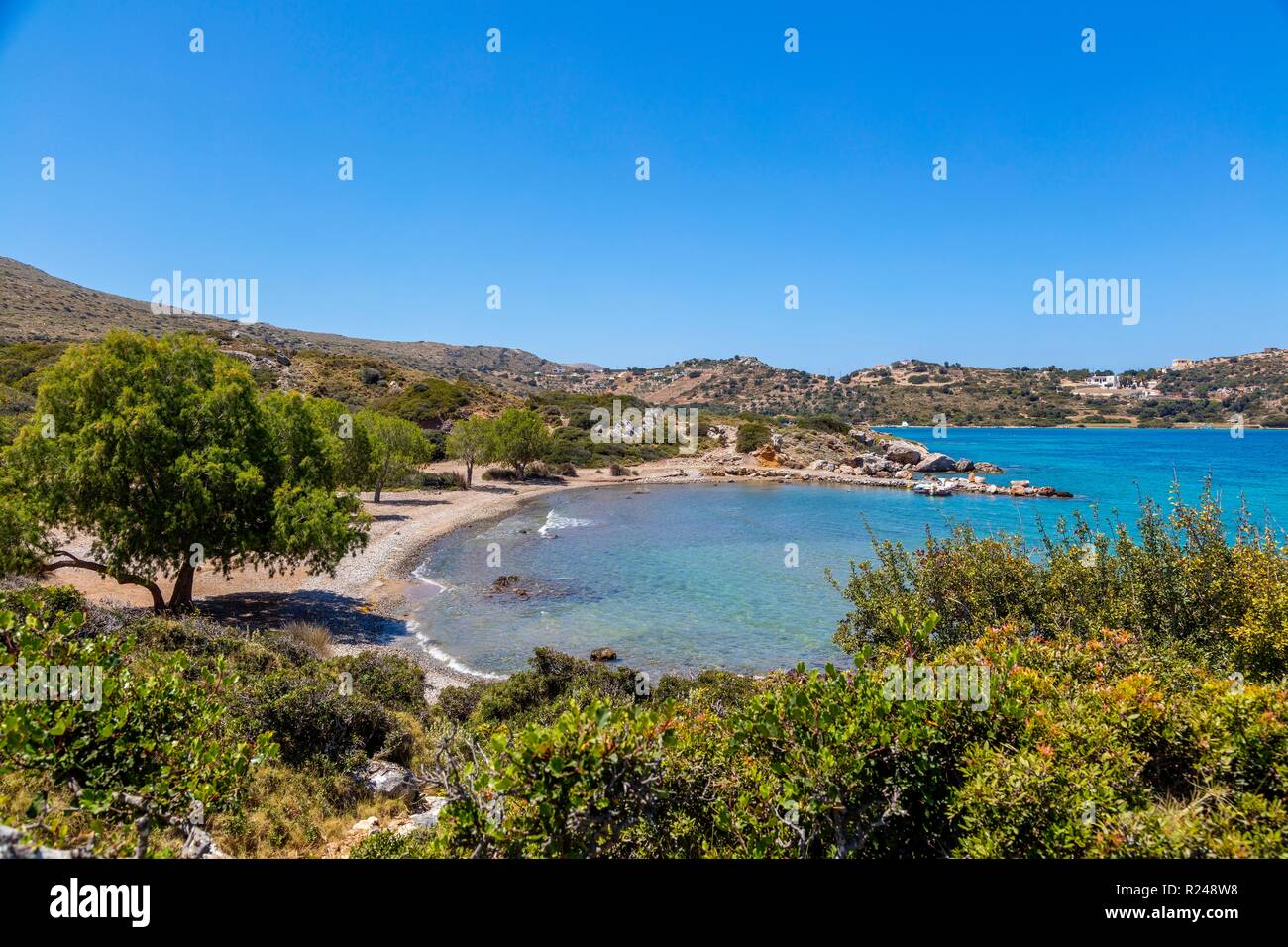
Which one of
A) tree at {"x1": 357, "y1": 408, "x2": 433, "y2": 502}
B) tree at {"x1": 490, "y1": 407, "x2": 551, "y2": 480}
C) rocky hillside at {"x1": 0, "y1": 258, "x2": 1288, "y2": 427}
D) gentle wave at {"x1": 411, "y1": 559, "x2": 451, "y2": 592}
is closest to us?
gentle wave at {"x1": 411, "y1": 559, "x2": 451, "y2": 592}

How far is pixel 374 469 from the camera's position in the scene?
39844 millimetres

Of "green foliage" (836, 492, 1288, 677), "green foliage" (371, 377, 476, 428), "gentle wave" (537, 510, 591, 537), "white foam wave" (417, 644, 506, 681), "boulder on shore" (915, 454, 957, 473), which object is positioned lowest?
"white foam wave" (417, 644, 506, 681)

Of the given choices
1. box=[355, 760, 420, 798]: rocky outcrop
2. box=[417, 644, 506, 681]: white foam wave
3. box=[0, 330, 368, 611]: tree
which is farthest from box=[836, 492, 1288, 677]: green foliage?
box=[0, 330, 368, 611]: tree

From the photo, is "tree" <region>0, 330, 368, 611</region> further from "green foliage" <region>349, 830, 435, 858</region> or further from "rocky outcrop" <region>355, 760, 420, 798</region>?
"green foliage" <region>349, 830, 435, 858</region>

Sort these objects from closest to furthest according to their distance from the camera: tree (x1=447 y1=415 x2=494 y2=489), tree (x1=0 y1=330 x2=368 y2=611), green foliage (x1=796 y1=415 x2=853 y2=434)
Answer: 1. tree (x1=0 y1=330 x2=368 y2=611)
2. tree (x1=447 y1=415 x2=494 y2=489)
3. green foliage (x1=796 y1=415 x2=853 y2=434)

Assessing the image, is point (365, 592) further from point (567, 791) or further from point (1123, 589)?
point (1123, 589)

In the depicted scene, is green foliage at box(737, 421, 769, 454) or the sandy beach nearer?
the sandy beach

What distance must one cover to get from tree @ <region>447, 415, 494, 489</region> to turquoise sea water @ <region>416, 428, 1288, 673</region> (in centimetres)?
828

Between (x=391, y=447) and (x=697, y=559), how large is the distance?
954 inches

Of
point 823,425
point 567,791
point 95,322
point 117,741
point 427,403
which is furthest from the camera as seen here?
point 823,425

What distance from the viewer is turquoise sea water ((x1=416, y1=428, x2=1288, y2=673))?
20.5 m

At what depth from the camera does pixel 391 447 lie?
44.1 m

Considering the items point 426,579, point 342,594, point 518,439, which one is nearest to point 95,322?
point 518,439
